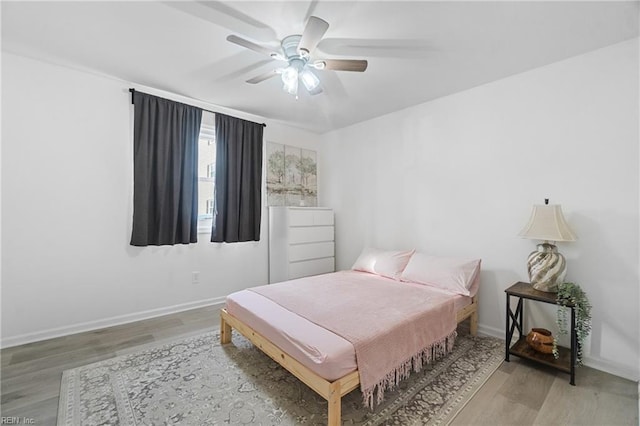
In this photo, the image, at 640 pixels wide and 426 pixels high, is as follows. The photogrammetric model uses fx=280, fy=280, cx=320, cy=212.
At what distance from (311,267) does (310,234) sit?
0.48 m

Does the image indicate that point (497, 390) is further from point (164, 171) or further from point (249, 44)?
point (164, 171)

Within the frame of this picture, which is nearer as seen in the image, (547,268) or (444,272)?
(547,268)

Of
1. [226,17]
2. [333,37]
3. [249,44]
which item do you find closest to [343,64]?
[333,37]

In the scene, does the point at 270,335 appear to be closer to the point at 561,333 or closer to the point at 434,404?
the point at 434,404

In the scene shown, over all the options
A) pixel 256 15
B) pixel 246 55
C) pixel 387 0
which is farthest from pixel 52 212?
pixel 387 0

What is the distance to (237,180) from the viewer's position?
145 inches

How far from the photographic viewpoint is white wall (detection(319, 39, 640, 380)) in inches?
83.5

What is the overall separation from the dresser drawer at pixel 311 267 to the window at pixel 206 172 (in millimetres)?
1226

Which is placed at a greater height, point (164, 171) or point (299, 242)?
point (164, 171)

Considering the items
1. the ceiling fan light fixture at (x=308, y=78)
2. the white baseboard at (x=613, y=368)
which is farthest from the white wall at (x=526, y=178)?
the ceiling fan light fixture at (x=308, y=78)

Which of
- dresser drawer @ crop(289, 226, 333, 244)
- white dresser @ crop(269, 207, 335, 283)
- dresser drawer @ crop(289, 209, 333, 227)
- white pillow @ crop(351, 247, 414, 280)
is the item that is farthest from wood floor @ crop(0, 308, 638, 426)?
dresser drawer @ crop(289, 209, 333, 227)

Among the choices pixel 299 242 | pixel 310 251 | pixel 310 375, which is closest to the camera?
pixel 310 375

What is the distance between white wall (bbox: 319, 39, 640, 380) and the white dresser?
0.73 m

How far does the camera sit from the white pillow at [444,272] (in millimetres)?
2580
